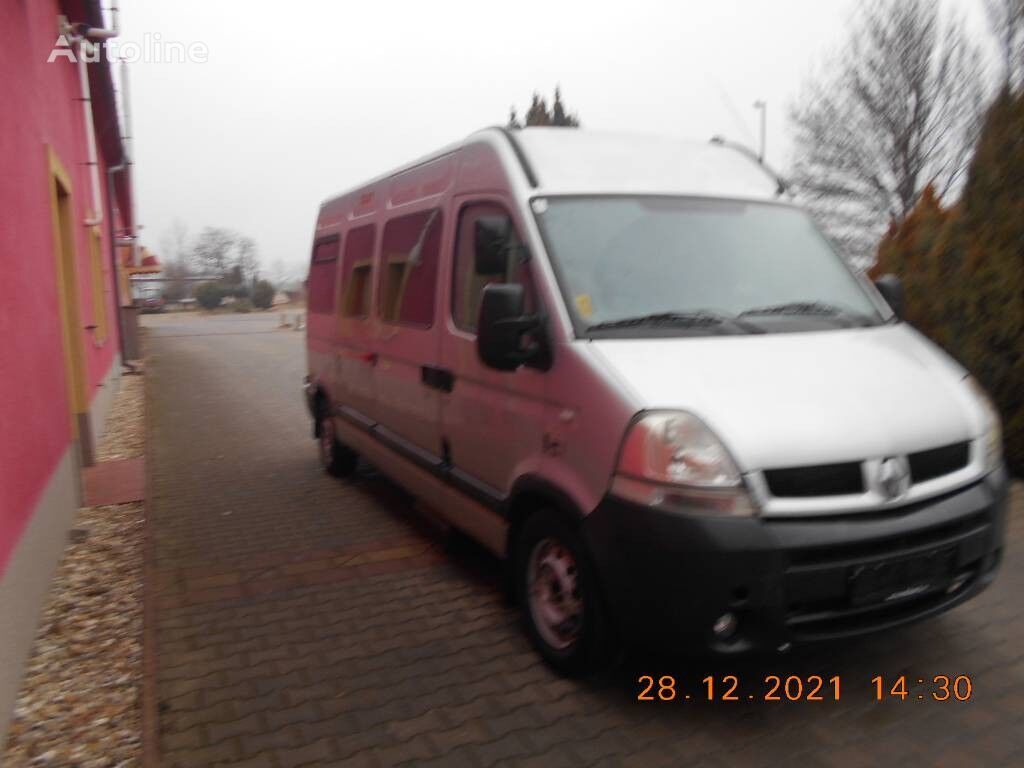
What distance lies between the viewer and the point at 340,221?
Answer: 7.02m

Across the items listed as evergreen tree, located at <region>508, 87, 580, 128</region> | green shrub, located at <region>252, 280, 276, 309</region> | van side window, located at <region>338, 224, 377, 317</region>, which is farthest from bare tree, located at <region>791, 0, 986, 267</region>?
green shrub, located at <region>252, 280, 276, 309</region>

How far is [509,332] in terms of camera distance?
11.4ft

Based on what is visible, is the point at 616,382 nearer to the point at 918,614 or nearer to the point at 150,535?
the point at 918,614

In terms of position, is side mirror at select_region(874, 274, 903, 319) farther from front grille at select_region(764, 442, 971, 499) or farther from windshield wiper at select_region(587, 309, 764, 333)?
front grille at select_region(764, 442, 971, 499)

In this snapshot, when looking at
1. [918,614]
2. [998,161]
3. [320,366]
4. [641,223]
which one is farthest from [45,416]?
[998,161]

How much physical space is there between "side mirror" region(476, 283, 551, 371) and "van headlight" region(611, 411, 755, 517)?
66 cm

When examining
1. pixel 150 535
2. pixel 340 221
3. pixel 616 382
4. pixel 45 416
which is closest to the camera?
pixel 616 382

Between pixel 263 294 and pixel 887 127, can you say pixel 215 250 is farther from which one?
pixel 887 127

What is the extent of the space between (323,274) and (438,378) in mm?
3188

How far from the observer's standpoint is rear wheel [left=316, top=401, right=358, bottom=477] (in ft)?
23.8

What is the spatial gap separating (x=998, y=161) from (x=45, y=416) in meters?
7.10

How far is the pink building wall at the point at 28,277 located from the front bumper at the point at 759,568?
2.74 metres

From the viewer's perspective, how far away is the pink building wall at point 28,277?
4.26 meters

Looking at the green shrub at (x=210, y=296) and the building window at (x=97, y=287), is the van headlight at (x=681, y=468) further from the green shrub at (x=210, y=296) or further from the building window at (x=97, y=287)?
the green shrub at (x=210, y=296)
